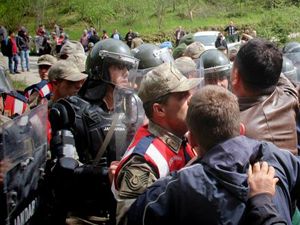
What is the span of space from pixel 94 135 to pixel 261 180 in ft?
5.15

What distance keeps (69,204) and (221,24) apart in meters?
40.4

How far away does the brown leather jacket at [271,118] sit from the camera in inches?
103

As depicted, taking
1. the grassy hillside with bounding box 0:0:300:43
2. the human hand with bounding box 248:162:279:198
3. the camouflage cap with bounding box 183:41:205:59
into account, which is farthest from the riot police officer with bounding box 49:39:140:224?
the grassy hillside with bounding box 0:0:300:43

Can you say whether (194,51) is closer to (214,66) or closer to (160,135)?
(214,66)

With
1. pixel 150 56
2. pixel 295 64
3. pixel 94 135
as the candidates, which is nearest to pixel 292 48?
pixel 295 64

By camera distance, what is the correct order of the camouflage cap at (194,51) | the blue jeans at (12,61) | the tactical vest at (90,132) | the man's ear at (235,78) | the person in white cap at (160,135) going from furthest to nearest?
the blue jeans at (12,61), the camouflage cap at (194,51), the tactical vest at (90,132), the man's ear at (235,78), the person in white cap at (160,135)

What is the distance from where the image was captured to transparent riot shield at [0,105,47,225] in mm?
2235

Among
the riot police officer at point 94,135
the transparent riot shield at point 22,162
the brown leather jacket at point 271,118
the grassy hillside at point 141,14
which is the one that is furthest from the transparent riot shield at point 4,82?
the grassy hillside at point 141,14

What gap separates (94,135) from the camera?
3414 millimetres

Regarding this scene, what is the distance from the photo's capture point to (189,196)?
6.66 ft

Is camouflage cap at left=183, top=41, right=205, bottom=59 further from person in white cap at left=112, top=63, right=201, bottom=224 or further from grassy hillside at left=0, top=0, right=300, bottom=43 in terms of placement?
grassy hillside at left=0, top=0, right=300, bottom=43

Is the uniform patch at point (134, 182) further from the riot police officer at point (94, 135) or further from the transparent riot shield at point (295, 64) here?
the transparent riot shield at point (295, 64)

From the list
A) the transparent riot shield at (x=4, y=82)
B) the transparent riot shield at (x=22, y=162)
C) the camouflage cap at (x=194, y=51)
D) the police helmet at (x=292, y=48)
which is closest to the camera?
the transparent riot shield at (x=22, y=162)

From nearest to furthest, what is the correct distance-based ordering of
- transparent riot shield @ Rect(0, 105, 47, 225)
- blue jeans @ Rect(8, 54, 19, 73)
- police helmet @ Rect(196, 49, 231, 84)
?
transparent riot shield @ Rect(0, 105, 47, 225) → police helmet @ Rect(196, 49, 231, 84) → blue jeans @ Rect(8, 54, 19, 73)
